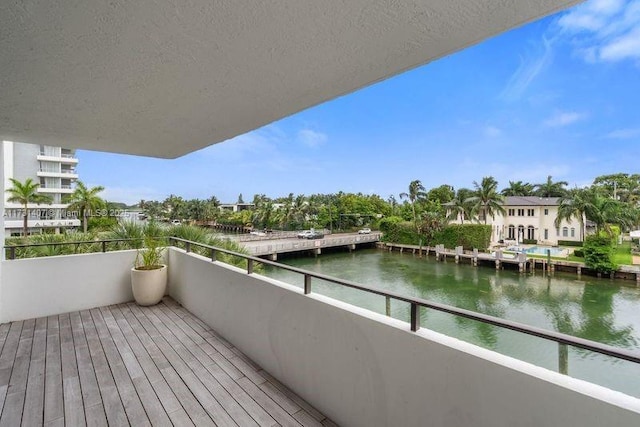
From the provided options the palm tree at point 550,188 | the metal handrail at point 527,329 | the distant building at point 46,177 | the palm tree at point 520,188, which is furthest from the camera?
the palm tree at point 520,188

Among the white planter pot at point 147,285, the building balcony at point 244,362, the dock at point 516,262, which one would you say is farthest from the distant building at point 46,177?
the dock at point 516,262

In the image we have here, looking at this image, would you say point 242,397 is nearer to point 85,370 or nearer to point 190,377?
point 190,377

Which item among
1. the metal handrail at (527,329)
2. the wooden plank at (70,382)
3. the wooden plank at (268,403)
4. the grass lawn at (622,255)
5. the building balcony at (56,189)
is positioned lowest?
the grass lawn at (622,255)

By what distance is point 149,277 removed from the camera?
11.9 ft

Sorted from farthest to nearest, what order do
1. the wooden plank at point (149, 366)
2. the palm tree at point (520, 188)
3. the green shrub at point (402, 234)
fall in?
1. the palm tree at point (520, 188)
2. the green shrub at point (402, 234)
3. the wooden plank at point (149, 366)

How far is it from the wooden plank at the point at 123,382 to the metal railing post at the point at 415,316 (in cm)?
169

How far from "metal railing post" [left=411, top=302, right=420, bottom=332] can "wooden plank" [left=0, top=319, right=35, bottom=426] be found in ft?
7.82

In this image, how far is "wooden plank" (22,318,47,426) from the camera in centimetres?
177

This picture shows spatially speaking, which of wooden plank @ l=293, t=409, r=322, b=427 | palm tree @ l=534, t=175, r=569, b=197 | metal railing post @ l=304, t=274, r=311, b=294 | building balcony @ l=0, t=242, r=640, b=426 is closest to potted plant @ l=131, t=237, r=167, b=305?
building balcony @ l=0, t=242, r=640, b=426

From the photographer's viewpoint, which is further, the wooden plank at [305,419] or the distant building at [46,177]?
the distant building at [46,177]

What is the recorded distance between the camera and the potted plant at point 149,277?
143 inches

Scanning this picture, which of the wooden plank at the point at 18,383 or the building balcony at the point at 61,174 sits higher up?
the building balcony at the point at 61,174

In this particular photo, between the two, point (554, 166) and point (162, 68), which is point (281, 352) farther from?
point (554, 166)

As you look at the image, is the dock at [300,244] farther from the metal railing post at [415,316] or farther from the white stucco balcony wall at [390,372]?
the metal railing post at [415,316]
